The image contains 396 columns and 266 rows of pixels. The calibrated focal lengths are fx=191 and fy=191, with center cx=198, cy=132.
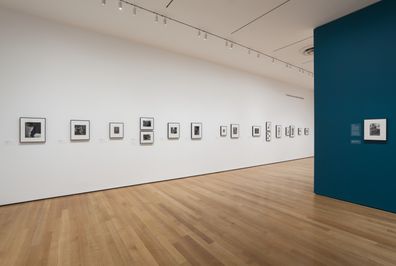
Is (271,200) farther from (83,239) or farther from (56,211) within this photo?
(56,211)

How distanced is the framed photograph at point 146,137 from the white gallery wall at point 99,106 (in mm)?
159

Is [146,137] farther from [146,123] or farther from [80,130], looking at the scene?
[80,130]

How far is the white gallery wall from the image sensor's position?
453 centimetres

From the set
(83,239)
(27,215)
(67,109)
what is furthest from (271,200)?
(67,109)

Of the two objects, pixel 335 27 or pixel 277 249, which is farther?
pixel 335 27

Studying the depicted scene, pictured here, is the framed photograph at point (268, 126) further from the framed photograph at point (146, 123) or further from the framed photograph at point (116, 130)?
the framed photograph at point (116, 130)

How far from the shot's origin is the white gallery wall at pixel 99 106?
4531 millimetres

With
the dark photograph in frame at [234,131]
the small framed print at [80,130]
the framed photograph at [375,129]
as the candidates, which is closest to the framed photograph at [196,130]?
the dark photograph in frame at [234,131]

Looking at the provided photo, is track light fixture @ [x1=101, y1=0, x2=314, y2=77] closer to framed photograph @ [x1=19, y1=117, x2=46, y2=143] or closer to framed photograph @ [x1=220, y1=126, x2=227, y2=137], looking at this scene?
framed photograph @ [x1=220, y1=126, x2=227, y2=137]

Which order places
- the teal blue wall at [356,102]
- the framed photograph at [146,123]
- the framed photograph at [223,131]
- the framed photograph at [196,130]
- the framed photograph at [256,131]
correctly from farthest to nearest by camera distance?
the framed photograph at [256,131]
the framed photograph at [223,131]
the framed photograph at [196,130]
the framed photograph at [146,123]
the teal blue wall at [356,102]

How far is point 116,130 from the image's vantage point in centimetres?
574

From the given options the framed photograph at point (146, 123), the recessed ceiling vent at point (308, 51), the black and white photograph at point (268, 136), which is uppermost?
the recessed ceiling vent at point (308, 51)

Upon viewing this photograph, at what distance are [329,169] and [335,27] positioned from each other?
11.7 feet

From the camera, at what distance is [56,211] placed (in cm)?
404
